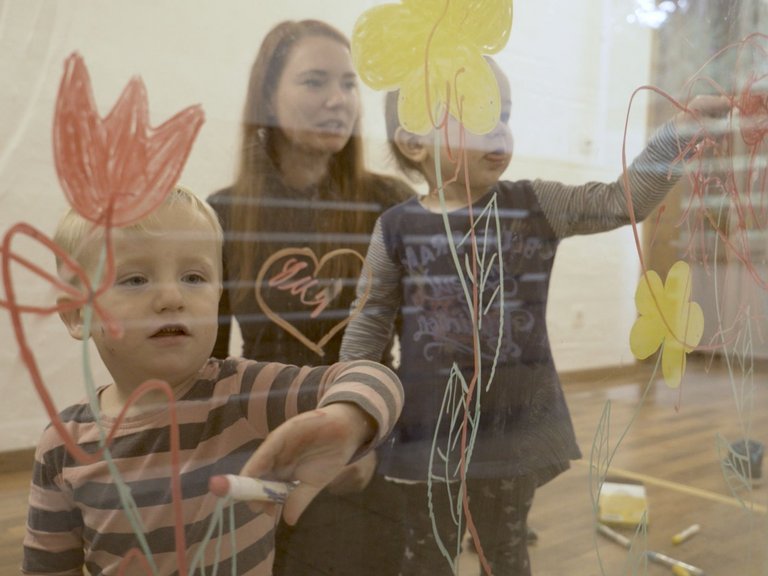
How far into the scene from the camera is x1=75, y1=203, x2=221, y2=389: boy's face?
47cm

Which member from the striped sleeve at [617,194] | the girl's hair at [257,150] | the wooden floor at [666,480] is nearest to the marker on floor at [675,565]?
the wooden floor at [666,480]

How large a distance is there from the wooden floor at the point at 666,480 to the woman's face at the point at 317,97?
380 millimetres

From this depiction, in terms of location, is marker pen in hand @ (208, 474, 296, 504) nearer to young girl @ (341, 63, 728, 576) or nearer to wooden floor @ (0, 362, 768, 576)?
young girl @ (341, 63, 728, 576)

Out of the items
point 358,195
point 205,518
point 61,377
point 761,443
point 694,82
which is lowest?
point 761,443

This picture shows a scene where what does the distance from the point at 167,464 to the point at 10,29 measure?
290 mm

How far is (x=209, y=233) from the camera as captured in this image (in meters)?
0.51

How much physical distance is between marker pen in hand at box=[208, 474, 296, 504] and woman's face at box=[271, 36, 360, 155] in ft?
0.79

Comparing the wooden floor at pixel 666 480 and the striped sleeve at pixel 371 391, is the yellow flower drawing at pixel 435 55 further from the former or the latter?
the wooden floor at pixel 666 480

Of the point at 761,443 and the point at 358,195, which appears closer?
the point at 358,195

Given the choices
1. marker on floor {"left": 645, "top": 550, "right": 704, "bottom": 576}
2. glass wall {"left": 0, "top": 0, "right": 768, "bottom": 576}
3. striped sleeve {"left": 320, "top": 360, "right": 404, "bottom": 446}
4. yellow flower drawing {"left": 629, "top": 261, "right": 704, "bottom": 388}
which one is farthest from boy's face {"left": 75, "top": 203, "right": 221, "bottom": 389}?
marker on floor {"left": 645, "top": 550, "right": 704, "bottom": 576}

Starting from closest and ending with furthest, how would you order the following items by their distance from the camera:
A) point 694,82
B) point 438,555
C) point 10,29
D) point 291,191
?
1. point 10,29
2. point 291,191
3. point 438,555
4. point 694,82

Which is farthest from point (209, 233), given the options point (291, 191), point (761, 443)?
point (761, 443)

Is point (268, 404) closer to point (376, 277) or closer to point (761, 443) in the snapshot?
point (376, 277)

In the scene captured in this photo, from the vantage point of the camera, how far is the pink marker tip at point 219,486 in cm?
51
